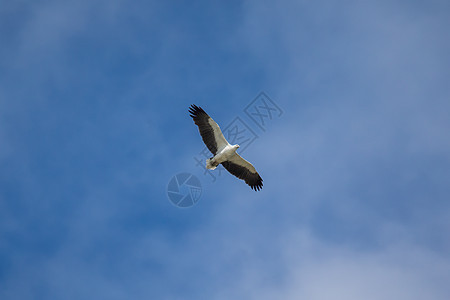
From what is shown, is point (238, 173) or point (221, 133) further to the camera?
point (238, 173)

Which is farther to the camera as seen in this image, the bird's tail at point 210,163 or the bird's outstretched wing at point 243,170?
the bird's outstretched wing at point 243,170

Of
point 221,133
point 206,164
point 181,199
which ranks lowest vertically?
point 181,199

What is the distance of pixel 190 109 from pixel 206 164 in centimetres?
349

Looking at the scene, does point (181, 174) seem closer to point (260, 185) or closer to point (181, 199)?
point (181, 199)

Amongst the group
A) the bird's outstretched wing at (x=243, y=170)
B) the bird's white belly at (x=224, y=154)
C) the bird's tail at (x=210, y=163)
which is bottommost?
the bird's tail at (x=210, y=163)

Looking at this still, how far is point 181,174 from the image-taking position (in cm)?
2417

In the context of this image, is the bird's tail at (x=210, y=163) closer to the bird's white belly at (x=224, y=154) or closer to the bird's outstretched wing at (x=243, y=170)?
the bird's white belly at (x=224, y=154)

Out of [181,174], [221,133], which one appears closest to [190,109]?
[221,133]

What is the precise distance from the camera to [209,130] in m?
23.8

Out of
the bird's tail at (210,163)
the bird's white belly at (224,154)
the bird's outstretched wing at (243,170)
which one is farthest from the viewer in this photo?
the bird's outstretched wing at (243,170)

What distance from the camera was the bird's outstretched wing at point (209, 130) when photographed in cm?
2348

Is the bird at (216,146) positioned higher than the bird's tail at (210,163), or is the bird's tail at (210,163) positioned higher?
the bird at (216,146)

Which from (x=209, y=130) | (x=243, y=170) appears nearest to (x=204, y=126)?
(x=209, y=130)

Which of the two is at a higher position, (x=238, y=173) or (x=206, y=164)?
(x=238, y=173)
